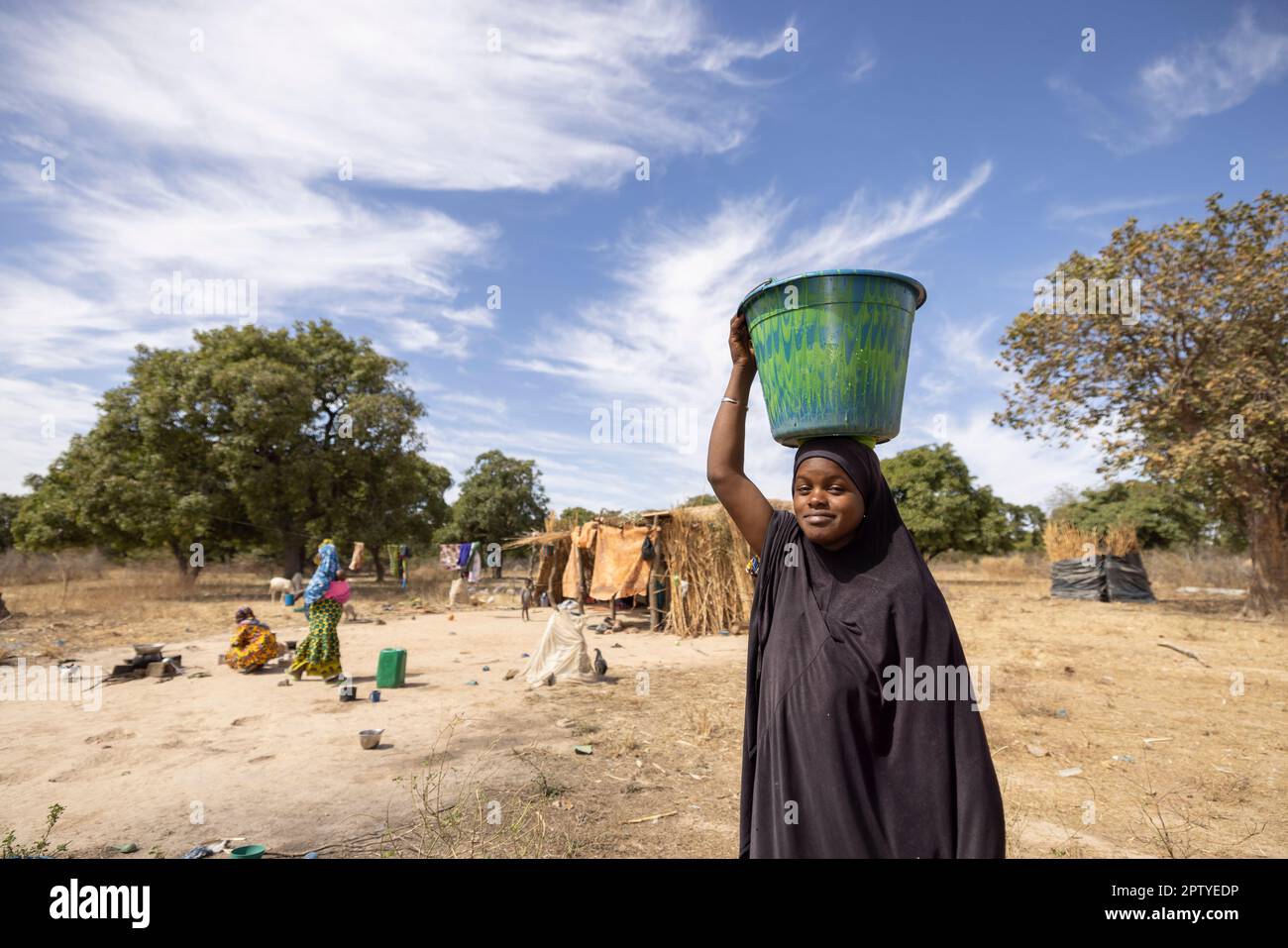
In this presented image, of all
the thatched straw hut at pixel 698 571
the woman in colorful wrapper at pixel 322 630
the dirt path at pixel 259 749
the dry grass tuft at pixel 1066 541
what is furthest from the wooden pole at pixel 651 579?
the dry grass tuft at pixel 1066 541

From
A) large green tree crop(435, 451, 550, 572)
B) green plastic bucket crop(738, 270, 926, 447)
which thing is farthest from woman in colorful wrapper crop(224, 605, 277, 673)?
large green tree crop(435, 451, 550, 572)

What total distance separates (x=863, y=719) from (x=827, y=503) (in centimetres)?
58

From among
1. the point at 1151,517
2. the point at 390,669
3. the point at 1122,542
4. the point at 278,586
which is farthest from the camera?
the point at 1151,517

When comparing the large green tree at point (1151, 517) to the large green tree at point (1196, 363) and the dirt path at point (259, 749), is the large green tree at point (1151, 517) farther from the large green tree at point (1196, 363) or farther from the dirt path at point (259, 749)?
the dirt path at point (259, 749)

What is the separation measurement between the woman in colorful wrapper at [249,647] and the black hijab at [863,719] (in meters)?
9.10

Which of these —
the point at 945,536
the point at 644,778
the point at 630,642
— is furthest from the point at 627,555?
the point at 945,536

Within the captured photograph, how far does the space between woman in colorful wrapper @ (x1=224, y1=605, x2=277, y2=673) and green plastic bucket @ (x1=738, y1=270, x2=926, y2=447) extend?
9.45 meters

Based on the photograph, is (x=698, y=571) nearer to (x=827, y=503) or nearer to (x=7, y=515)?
(x=827, y=503)

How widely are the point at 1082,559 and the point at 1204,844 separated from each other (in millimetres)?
18414

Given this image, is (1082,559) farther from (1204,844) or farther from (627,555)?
(1204,844)

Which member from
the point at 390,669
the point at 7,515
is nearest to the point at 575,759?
the point at 390,669

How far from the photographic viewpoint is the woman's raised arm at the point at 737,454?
203 cm

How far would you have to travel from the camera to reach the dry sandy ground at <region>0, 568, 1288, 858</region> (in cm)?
375

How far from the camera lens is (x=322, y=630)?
26.8 feet
